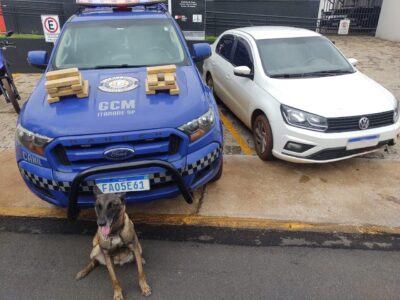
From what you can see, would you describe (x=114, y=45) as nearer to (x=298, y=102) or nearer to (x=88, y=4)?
(x=88, y=4)

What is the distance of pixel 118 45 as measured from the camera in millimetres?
4422

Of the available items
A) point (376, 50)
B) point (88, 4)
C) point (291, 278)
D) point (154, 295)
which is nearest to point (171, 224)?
point (154, 295)

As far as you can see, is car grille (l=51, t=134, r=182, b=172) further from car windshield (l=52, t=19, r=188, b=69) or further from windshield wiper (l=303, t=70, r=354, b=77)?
windshield wiper (l=303, t=70, r=354, b=77)

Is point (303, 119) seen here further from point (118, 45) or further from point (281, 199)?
point (118, 45)

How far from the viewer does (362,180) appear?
4.39 meters

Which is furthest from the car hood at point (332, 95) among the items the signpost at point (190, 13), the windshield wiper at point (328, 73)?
the signpost at point (190, 13)

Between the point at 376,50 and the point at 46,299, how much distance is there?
1180cm

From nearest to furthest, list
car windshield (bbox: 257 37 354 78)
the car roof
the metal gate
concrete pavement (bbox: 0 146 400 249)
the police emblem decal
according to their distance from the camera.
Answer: the police emblem decal
concrete pavement (bbox: 0 146 400 249)
car windshield (bbox: 257 37 354 78)
the car roof
the metal gate

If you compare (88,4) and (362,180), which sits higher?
(88,4)

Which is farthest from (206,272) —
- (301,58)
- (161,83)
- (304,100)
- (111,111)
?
(301,58)

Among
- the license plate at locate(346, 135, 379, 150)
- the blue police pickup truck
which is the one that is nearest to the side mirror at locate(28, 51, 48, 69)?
the blue police pickup truck

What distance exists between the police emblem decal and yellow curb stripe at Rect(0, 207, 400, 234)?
1.28 meters

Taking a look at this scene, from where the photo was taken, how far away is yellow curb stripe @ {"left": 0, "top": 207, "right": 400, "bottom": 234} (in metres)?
3.56

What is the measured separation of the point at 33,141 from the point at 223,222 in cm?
190
